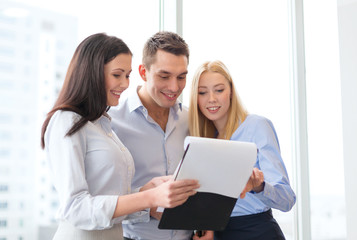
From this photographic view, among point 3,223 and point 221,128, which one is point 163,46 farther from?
point 3,223

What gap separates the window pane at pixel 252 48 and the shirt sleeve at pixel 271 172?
962 millimetres

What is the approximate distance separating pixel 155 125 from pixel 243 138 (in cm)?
40

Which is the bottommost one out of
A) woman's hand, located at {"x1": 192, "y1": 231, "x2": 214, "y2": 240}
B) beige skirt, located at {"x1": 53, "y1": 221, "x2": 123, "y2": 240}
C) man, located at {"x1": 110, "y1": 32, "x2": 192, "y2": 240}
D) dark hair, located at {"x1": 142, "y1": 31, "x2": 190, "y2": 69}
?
woman's hand, located at {"x1": 192, "y1": 231, "x2": 214, "y2": 240}

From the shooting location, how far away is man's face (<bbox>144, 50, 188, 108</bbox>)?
1.80 metres

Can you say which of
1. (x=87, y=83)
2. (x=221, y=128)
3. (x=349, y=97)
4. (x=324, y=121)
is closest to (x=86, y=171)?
(x=87, y=83)

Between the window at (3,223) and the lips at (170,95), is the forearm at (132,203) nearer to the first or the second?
the lips at (170,95)

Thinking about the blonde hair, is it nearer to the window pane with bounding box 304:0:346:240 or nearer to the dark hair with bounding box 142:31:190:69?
the dark hair with bounding box 142:31:190:69

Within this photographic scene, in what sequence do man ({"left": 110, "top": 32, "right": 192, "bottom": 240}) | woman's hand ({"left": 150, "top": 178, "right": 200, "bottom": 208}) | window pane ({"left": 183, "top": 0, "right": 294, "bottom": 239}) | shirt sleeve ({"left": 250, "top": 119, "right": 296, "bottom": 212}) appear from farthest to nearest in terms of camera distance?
window pane ({"left": 183, "top": 0, "right": 294, "bottom": 239}) < man ({"left": 110, "top": 32, "right": 192, "bottom": 240}) < shirt sleeve ({"left": 250, "top": 119, "right": 296, "bottom": 212}) < woman's hand ({"left": 150, "top": 178, "right": 200, "bottom": 208})

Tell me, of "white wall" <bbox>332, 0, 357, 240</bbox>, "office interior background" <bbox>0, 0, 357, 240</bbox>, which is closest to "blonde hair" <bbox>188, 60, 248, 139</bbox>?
"office interior background" <bbox>0, 0, 357, 240</bbox>

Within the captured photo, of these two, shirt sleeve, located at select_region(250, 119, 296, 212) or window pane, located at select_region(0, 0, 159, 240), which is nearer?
shirt sleeve, located at select_region(250, 119, 296, 212)

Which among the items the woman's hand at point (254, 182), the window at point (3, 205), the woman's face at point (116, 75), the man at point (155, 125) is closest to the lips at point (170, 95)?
the man at point (155, 125)

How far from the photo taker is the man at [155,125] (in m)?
1.78

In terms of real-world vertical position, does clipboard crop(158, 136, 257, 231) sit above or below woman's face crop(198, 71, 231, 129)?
below

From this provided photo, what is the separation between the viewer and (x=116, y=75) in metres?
1.53
